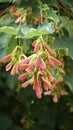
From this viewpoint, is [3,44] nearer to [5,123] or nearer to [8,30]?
[8,30]

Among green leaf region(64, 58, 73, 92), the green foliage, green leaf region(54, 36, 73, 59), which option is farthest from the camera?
green leaf region(64, 58, 73, 92)

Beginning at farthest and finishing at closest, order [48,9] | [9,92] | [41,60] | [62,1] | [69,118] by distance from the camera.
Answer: [9,92] < [69,118] < [62,1] < [48,9] < [41,60]

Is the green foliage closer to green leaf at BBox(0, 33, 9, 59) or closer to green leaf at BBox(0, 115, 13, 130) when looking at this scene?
green leaf at BBox(0, 33, 9, 59)

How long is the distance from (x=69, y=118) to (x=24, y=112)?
373 mm

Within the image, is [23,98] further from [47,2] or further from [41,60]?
[41,60]

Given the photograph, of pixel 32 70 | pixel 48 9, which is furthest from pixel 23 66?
pixel 48 9

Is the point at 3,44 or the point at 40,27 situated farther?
the point at 3,44

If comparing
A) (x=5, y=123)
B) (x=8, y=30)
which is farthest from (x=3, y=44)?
(x=5, y=123)

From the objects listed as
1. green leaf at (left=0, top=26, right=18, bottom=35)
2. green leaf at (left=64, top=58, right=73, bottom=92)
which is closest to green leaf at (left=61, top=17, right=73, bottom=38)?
green leaf at (left=64, top=58, right=73, bottom=92)

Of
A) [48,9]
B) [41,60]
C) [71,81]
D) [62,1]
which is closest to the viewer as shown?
[41,60]

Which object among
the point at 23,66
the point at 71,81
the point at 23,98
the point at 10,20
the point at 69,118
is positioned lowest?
the point at 69,118

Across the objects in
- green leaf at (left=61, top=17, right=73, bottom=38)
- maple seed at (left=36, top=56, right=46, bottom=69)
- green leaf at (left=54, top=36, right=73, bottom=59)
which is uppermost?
maple seed at (left=36, top=56, right=46, bottom=69)

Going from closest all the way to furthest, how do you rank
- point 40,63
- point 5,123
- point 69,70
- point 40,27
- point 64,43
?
point 40,63
point 40,27
point 64,43
point 69,70
point 5,123

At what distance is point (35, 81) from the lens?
1.11 m
